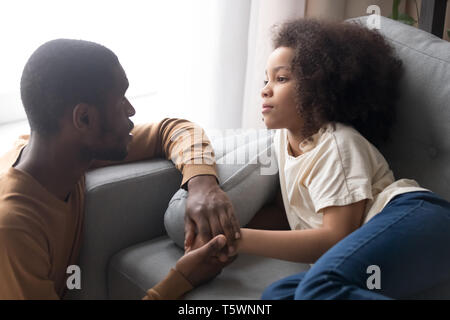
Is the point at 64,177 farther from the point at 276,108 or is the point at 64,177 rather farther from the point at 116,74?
the point at 276,108

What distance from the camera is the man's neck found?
3.47 ft

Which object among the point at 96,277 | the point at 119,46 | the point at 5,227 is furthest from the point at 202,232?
the point at 119,46

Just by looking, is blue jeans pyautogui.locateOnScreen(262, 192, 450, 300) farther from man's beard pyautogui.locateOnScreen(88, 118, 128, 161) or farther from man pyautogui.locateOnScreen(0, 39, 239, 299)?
man's beard pyautogui.locateOnScreen(88, 118, 128, 161)

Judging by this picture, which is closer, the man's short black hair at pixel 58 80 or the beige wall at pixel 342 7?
the man's short black hair at pixel 58 80

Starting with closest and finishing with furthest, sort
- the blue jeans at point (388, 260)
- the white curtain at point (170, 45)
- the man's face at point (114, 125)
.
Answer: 1. the blue jeans at point (388, 260)
2. the man's face at point (114, 125)
3. the white curtain at point (170, 45)

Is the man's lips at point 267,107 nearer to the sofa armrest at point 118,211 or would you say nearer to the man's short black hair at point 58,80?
the sofa armrest at point 118,211

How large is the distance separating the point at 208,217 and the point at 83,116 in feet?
1.09

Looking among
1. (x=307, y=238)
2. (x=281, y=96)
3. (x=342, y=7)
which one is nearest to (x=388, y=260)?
(x=307, y=238)

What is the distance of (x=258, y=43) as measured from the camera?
7.19ft

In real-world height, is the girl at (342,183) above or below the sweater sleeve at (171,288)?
above

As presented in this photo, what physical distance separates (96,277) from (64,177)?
0.29 m

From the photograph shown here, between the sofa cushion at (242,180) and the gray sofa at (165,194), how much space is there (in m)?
0.03

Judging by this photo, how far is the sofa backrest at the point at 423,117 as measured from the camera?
50.6 inches

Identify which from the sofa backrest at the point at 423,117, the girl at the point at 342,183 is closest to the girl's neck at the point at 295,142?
the girl at the point at 342,183
